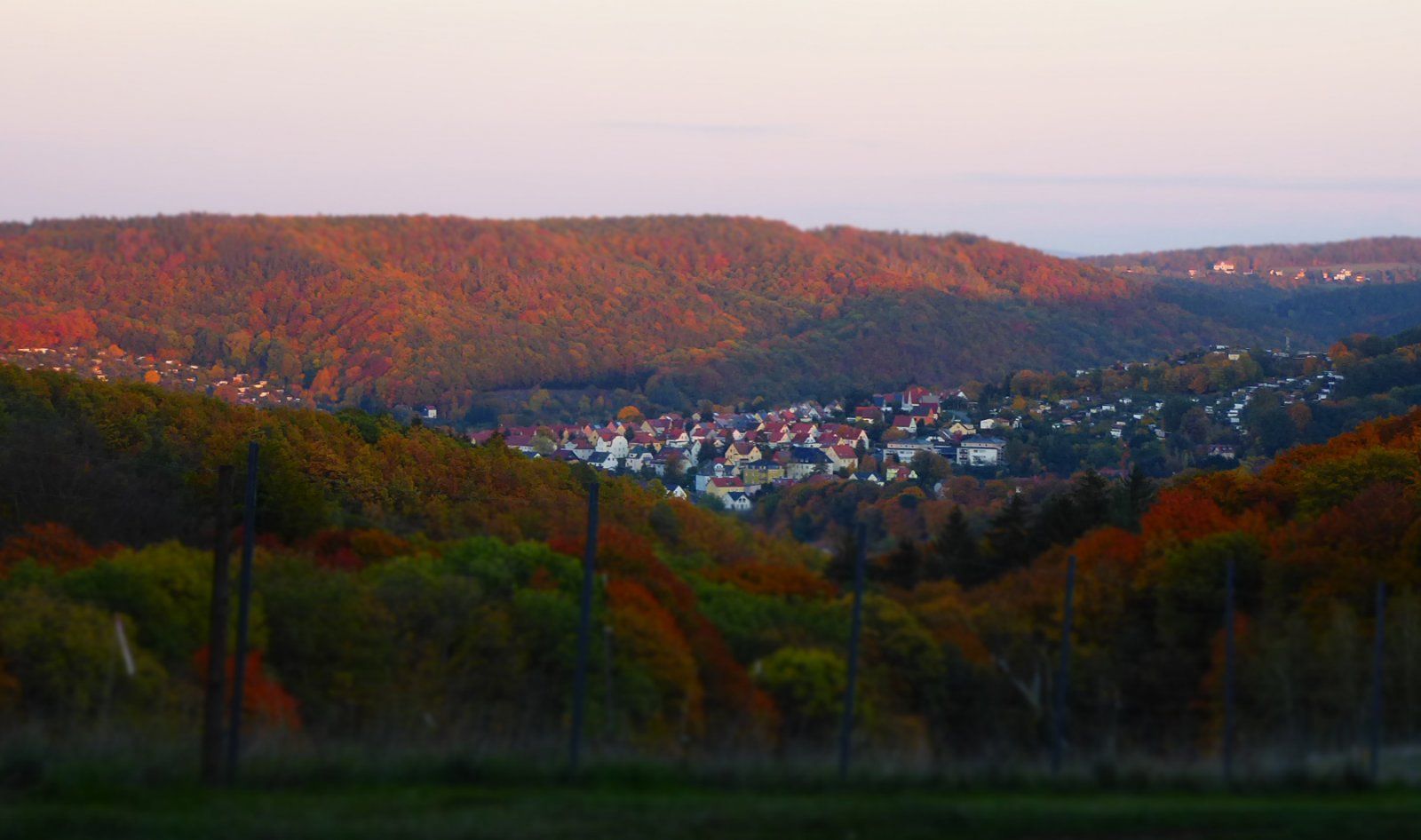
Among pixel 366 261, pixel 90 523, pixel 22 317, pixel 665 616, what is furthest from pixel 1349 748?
pixel 366 261

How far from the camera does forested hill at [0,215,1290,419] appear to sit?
122 meters

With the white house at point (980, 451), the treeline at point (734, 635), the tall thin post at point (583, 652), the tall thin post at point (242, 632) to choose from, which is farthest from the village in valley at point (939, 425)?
the tall thin post at point (242, 632)

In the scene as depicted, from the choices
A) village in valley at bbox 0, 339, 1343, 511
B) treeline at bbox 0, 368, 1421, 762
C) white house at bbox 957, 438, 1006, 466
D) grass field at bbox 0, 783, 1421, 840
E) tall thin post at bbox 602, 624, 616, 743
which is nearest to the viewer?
grass field at bbox 0, 783, 1421, 840

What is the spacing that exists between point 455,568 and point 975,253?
568 feet

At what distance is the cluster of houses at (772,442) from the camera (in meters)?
73.2

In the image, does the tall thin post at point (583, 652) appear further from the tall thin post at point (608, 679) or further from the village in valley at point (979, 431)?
the village in valley at point (979, 431)

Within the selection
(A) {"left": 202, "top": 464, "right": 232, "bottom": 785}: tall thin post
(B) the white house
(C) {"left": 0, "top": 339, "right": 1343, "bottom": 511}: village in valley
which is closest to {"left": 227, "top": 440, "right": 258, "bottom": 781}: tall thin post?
(A) {"left": 202, "top": 464, "right": 232, "bottom": 785}: tall thin post

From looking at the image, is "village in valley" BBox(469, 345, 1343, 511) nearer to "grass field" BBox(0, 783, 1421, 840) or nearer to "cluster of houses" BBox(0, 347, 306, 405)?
"cluster of houses" BBox(0, 347, 306, 405)

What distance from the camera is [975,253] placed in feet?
616

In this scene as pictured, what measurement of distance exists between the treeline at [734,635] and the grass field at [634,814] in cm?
147

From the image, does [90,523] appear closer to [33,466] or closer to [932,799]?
[33,466]

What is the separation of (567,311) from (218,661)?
14118 centimetres

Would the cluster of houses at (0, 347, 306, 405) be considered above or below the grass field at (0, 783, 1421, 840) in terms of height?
above

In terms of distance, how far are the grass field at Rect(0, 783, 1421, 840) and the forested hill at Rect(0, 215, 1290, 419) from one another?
106 meters
